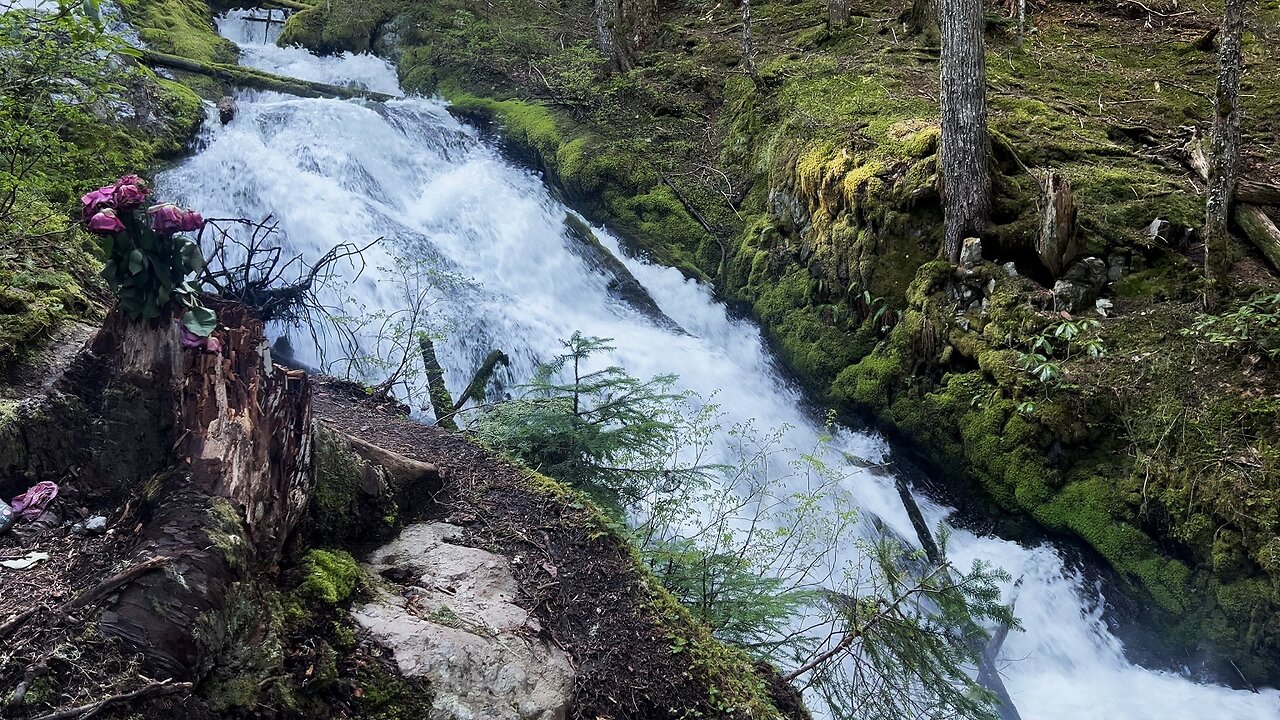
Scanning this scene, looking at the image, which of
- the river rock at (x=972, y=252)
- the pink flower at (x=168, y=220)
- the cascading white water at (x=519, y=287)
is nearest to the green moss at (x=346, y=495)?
the pink flower at (x=168, y=220)

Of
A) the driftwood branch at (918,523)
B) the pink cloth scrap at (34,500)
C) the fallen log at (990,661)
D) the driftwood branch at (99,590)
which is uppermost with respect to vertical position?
the driftwood branch at (99,590)

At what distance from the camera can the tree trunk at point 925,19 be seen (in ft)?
39.5

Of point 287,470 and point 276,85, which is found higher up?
point 276,85

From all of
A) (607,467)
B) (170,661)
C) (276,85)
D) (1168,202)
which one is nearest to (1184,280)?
(1168,202)

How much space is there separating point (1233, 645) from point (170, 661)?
6.88 m

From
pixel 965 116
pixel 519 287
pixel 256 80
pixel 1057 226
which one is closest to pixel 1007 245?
pixel 1057 226

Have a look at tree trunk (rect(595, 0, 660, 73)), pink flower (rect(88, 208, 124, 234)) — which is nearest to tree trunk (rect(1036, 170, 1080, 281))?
pink flower (rect(88, 208, 124, 234))

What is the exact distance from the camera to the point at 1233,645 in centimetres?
538

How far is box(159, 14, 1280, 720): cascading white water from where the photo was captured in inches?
236

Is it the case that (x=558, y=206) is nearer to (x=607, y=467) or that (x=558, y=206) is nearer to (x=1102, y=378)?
(x=607, y=467)

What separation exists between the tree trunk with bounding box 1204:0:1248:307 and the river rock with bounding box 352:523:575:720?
6.47m

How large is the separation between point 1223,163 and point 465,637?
7.05 m

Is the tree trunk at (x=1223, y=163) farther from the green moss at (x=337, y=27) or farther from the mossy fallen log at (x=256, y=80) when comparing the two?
the green moss at (x=337, y=27)

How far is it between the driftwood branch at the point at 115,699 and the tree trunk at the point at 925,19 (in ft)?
43.9
